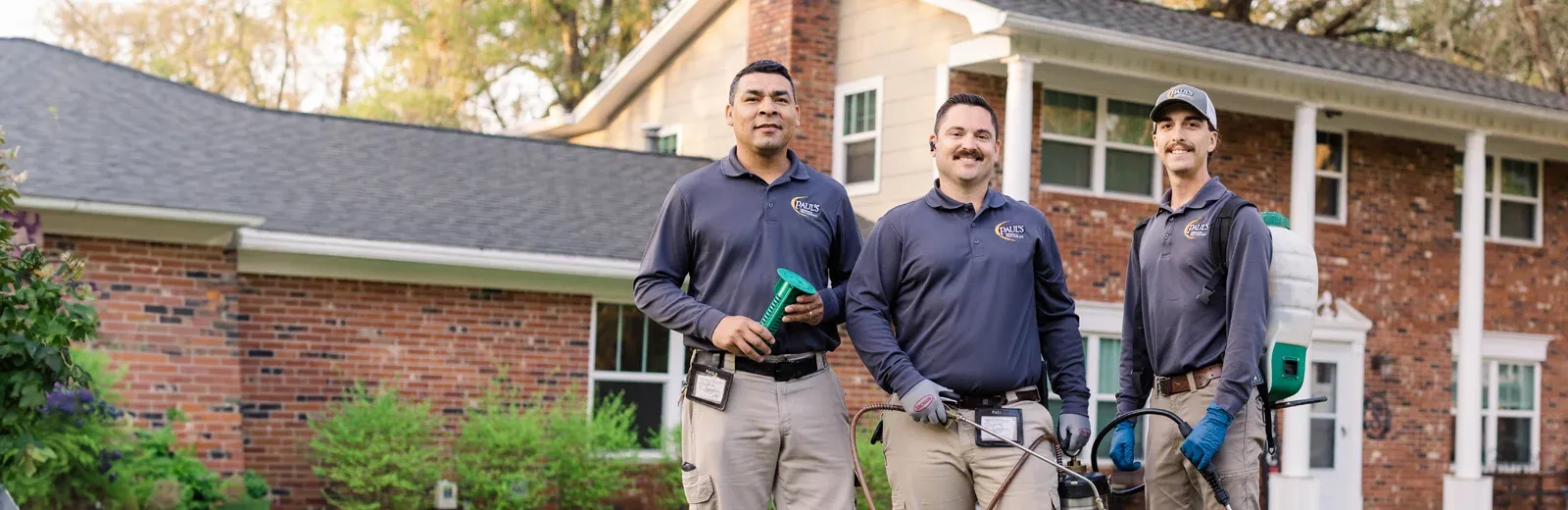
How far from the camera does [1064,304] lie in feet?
16.8

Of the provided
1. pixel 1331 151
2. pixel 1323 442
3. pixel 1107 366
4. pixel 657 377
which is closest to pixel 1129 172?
pixel 1107 366

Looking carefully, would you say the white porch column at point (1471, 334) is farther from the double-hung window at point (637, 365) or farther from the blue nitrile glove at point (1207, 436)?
the blue nitrile glove at point (1207, 436)

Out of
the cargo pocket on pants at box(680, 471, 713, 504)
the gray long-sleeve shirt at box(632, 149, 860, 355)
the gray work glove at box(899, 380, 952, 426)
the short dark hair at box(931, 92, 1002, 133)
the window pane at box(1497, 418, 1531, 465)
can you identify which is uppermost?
the short dark hair at box(931, 92, 1002, 133)

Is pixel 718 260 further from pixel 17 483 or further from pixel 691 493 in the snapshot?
pixel 17 483

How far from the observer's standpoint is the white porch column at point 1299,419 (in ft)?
49.9

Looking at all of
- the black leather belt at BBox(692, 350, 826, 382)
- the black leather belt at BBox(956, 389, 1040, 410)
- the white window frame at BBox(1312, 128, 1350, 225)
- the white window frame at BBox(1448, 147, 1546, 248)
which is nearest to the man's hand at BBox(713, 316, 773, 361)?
the black leather belt at BBox(692, 350, 826, 382)

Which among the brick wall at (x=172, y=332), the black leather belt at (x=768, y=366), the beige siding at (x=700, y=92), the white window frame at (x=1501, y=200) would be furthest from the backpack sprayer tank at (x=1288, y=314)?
the white window frame at (x=1501, y=200)

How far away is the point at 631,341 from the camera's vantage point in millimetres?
13312

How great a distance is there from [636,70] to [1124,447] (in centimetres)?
1492

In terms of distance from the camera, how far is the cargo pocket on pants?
190 inches

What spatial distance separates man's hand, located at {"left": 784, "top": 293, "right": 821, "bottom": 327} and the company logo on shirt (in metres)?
0.66

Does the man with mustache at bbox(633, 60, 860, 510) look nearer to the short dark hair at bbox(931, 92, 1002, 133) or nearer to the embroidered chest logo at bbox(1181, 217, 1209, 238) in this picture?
the short dark hair at bbox(931, 92, 1002, 133)

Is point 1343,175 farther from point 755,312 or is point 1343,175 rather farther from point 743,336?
point 743,336

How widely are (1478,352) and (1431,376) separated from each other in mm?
810
